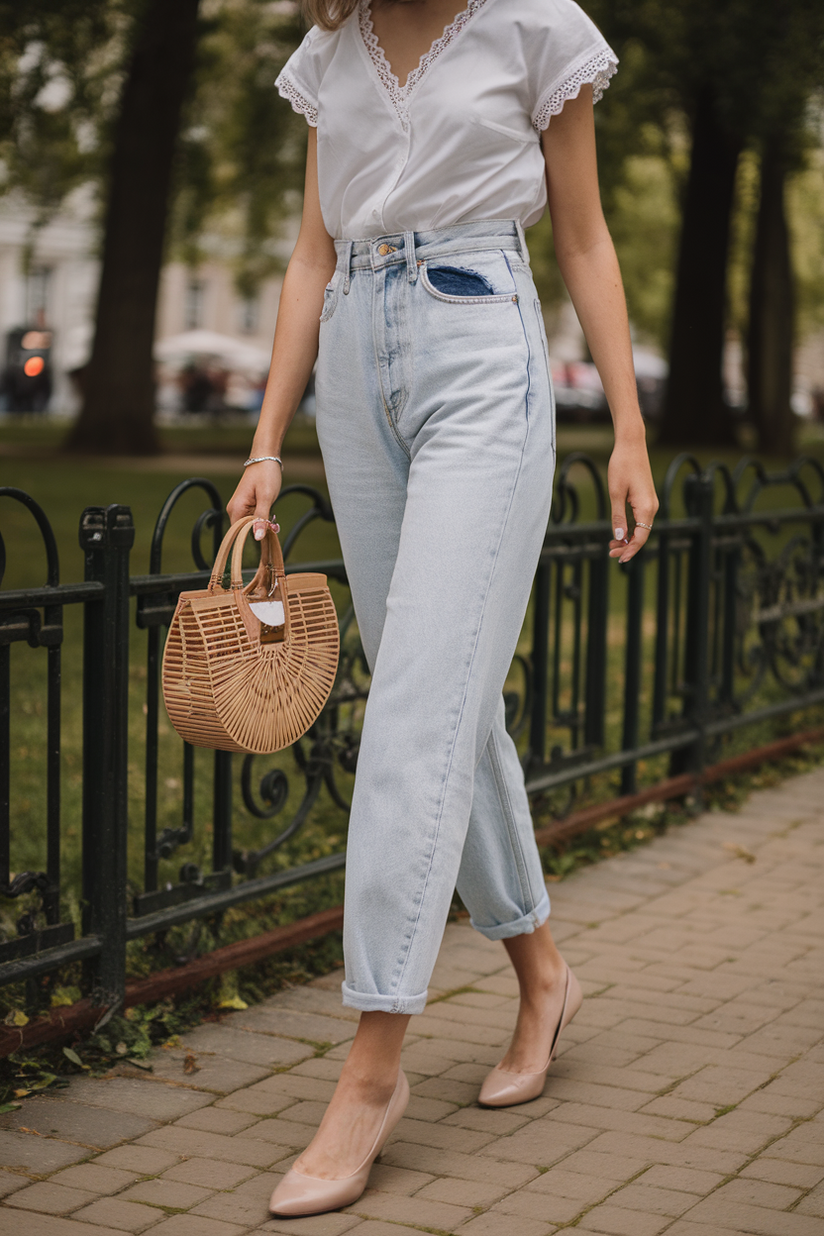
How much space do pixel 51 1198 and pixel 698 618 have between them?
11.5 ft

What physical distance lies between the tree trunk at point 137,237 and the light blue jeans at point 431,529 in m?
12.3

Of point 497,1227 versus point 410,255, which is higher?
point 410,255

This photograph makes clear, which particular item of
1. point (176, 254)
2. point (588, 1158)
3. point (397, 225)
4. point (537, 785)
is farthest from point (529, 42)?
point (176, 254)

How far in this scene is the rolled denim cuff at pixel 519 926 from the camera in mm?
2910

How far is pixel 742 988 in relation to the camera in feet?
12.3

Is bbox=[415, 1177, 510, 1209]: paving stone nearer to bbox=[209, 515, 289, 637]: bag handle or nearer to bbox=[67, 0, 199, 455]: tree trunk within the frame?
bbox=[209, 515, 289, 637]: bag handle

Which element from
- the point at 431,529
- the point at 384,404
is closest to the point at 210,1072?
the point at 431,529

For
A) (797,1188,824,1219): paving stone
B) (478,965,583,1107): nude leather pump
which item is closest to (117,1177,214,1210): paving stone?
(478,965,583,1107): nude leather pump

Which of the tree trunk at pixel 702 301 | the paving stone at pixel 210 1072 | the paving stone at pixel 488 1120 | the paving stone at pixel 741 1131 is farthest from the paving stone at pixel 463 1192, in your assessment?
the tree trunk at pixel 702 301

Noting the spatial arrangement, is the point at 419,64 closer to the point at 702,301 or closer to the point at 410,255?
the point at 410,255

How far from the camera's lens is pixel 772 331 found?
70.6 feet

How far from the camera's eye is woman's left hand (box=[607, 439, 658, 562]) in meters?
2.63

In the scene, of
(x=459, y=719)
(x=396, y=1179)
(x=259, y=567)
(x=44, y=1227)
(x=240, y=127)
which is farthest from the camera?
(x=240, y=127)

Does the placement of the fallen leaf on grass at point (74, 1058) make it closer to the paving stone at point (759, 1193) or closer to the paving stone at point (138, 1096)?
the paving stone at point (138, 1096)
